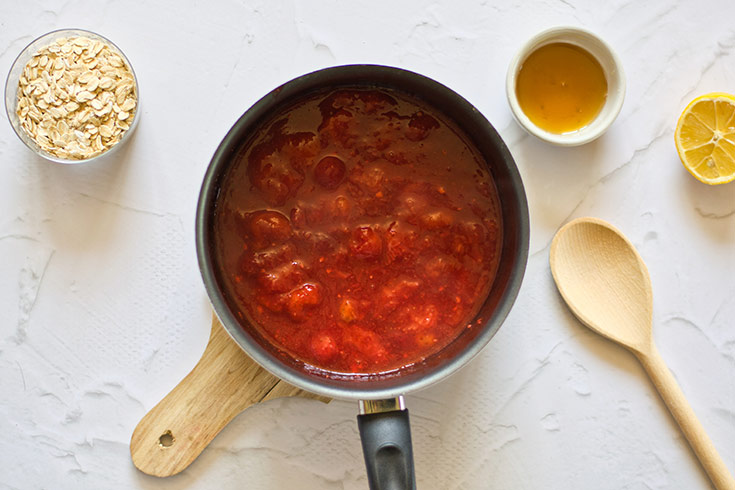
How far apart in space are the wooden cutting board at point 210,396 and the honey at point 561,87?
2.44 feet

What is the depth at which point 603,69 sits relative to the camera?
4.42ft

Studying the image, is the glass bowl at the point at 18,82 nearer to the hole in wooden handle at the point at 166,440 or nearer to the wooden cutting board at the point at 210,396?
the wooden cutting board at the point at 210,396

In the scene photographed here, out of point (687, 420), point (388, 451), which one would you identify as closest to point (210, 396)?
point (388, 451)

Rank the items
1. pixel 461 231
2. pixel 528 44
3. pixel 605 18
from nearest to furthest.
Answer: pixel 461 231 → pixel 528 44 → pixel 605 18

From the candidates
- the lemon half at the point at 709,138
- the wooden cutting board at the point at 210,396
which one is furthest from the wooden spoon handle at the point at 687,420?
the wooden cutting board at the point at 210,396

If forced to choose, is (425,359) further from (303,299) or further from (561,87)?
(561,87)

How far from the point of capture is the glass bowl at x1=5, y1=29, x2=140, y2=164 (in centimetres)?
132

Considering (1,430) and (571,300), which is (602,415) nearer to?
(571,300)

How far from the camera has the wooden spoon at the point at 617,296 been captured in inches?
52.9

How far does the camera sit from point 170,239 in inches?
53.4

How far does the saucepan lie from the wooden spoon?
22cm

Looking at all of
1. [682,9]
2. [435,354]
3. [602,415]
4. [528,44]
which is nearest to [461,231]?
[435,354]

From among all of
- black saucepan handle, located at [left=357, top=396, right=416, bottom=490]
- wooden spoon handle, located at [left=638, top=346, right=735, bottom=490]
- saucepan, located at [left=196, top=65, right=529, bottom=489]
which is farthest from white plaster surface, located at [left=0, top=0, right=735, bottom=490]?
black saucepan handle, located at [left=357, top=396, right=416, bottom=490]

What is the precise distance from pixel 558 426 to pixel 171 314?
32.7 inches
